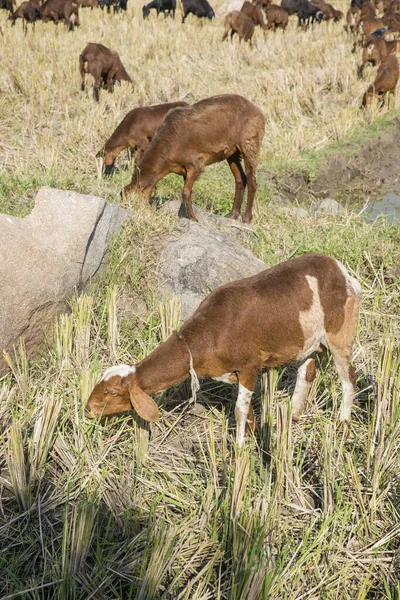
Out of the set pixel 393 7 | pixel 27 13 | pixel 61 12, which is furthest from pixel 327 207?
pixel 393 7

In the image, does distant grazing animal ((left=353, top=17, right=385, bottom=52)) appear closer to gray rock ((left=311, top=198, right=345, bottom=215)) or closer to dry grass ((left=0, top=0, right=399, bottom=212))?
dry grass ((left=0, top=0, right=399, bottom=212))

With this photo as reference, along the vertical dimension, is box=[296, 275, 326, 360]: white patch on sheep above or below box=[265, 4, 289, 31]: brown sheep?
above

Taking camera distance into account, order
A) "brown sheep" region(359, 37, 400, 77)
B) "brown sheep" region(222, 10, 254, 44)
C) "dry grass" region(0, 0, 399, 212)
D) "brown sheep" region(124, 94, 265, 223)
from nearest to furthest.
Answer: "brown sheep" region(124, 94, 265, 223) < "dry grass" region(0, 0, 399, 212) < "brown sheep" region(359, 37, 400, 77) < "brown sheep" region(222, 10, 254, 44)

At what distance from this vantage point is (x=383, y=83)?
13391mm

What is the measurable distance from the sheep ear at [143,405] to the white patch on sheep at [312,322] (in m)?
1.04

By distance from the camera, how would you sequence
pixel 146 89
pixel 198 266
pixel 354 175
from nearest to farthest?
1. pixel 198 266
2. pixel 354 175
3. pixel 146 89

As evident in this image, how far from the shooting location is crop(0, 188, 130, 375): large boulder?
477 cm

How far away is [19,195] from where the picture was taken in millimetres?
7176

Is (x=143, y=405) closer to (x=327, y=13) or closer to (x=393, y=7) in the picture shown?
(x=327, y=13)

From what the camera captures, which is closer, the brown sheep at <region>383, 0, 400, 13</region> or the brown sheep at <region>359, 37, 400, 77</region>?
the brown sheep at <region>359, 37, 400, 77</region>

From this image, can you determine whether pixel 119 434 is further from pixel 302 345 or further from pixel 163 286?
pixel 163 286

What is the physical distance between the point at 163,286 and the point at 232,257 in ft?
2.22

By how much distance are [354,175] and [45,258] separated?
7563mm

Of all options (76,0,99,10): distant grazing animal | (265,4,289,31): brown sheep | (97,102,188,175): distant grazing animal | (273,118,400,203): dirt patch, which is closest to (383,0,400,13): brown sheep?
(265,4,289,31): brown sheep
